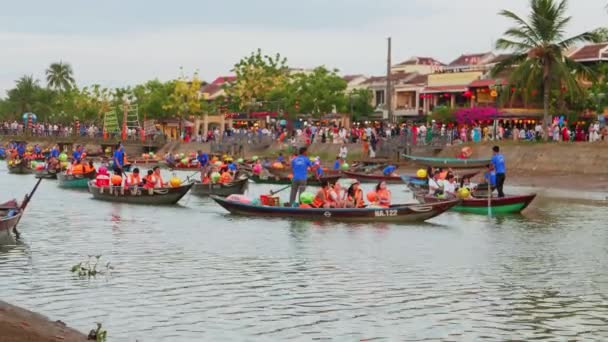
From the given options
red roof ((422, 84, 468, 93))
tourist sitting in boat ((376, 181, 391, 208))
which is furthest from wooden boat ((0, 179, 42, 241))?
red roof ((422, 84, 468, 93))

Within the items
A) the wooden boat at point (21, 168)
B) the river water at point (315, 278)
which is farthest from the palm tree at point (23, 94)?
the river water at point (315, 278)

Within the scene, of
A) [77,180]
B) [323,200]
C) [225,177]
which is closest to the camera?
[323,200]

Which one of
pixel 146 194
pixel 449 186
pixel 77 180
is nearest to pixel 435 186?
pixel 449 186

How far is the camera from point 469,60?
86.0 meters

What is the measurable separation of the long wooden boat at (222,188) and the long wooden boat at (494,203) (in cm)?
828

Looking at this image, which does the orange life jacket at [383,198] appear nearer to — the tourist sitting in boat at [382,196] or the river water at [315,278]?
the tourist sitting in boat at [382,196]

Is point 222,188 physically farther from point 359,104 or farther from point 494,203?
point 359,104

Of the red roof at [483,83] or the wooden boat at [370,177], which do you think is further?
the red roof at [483,83]

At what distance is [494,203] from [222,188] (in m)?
11.1

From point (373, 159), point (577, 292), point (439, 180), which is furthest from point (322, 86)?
point (577, 292)

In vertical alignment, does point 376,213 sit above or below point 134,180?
below

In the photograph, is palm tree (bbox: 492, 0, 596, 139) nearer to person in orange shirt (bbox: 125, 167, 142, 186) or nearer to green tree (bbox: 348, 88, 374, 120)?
person in orange shirt (bbox: 125, 167, 142, 186)

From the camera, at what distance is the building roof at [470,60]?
84.8 metres

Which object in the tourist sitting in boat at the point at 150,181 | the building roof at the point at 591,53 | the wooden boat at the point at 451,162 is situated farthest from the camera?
the building roof at the point at 591,53
